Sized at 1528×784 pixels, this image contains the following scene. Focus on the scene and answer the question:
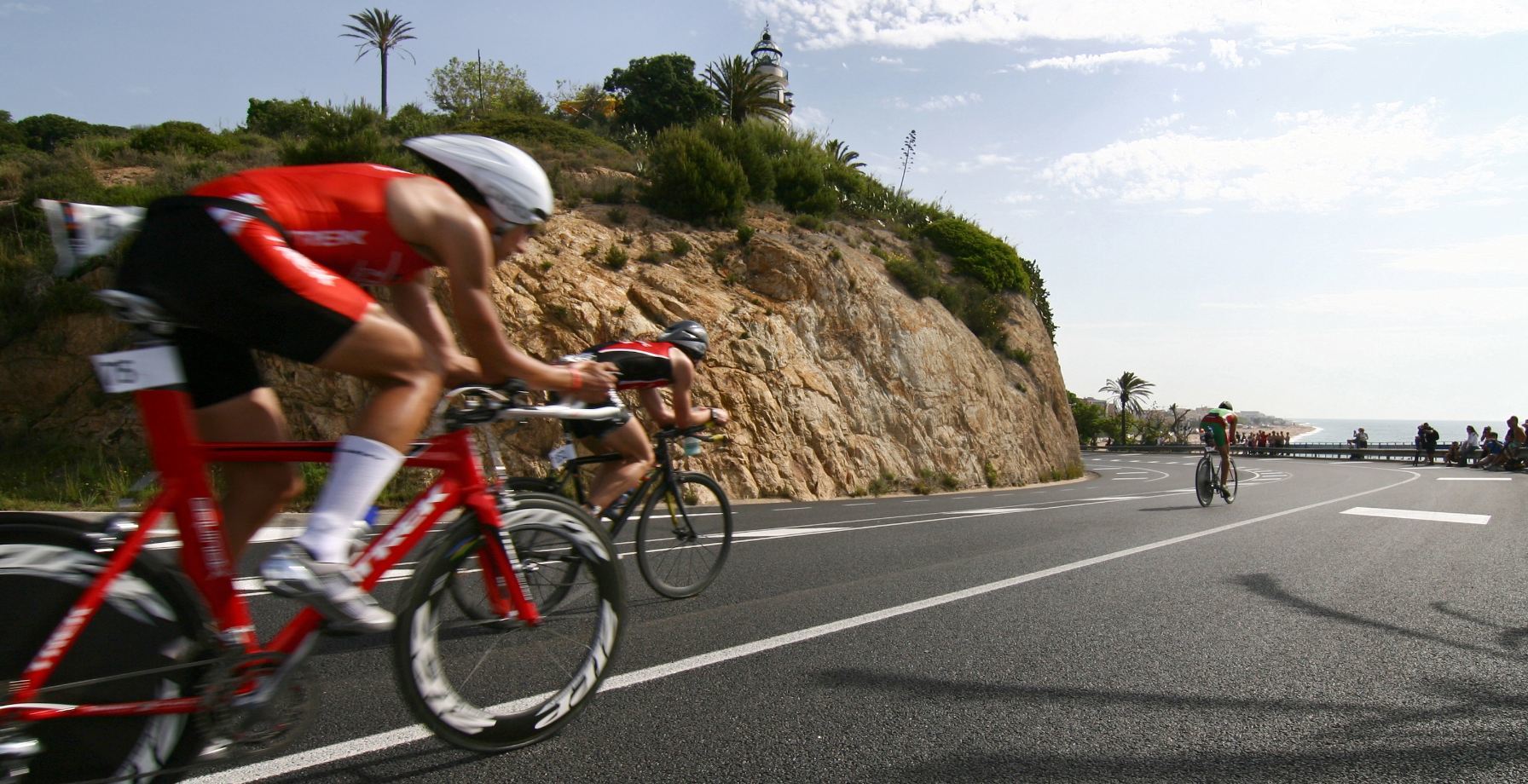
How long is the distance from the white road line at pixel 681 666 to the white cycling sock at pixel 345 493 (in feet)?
Answer: 2.43

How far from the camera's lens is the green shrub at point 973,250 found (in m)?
29.7

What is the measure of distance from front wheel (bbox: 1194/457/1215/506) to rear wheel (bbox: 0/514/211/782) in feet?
42.7

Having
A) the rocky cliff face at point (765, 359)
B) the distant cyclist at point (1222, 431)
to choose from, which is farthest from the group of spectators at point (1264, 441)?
the distant cyclist at point (1222, 431)

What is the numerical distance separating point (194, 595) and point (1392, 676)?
4224 millimetres

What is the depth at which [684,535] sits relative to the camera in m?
Answer: 5.58

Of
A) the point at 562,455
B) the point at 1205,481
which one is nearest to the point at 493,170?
the point at 562,455

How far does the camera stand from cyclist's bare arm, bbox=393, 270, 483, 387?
2857 millimetres

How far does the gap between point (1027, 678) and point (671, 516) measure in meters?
2.55

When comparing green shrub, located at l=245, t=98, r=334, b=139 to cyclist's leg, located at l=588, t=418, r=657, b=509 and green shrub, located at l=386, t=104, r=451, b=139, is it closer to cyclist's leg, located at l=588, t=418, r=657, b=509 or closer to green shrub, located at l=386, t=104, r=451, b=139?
green shrub, located at l=386, t=104, r=451, b=139

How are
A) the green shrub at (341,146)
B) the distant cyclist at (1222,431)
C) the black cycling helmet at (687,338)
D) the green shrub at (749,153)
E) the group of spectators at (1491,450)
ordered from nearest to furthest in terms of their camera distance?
the black cycling helmet at (687,338)
the distant cyclist at (1222,431)
the green shrub at (341,146)
the green shrub at (749,153)
the group of spectators at (1491,450)

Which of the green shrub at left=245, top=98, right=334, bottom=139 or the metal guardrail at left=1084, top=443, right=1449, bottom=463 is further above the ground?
the green shrub at left=245, top=98, right=334, bottom=139

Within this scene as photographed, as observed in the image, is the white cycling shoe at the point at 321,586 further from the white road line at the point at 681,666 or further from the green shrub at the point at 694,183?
the green shrub at the point at 694,183

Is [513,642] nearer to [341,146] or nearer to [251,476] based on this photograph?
[251,476]

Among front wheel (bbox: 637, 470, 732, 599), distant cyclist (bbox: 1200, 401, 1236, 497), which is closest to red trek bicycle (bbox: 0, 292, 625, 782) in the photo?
front wheel (bbox: 637, 470, 732, 599)
